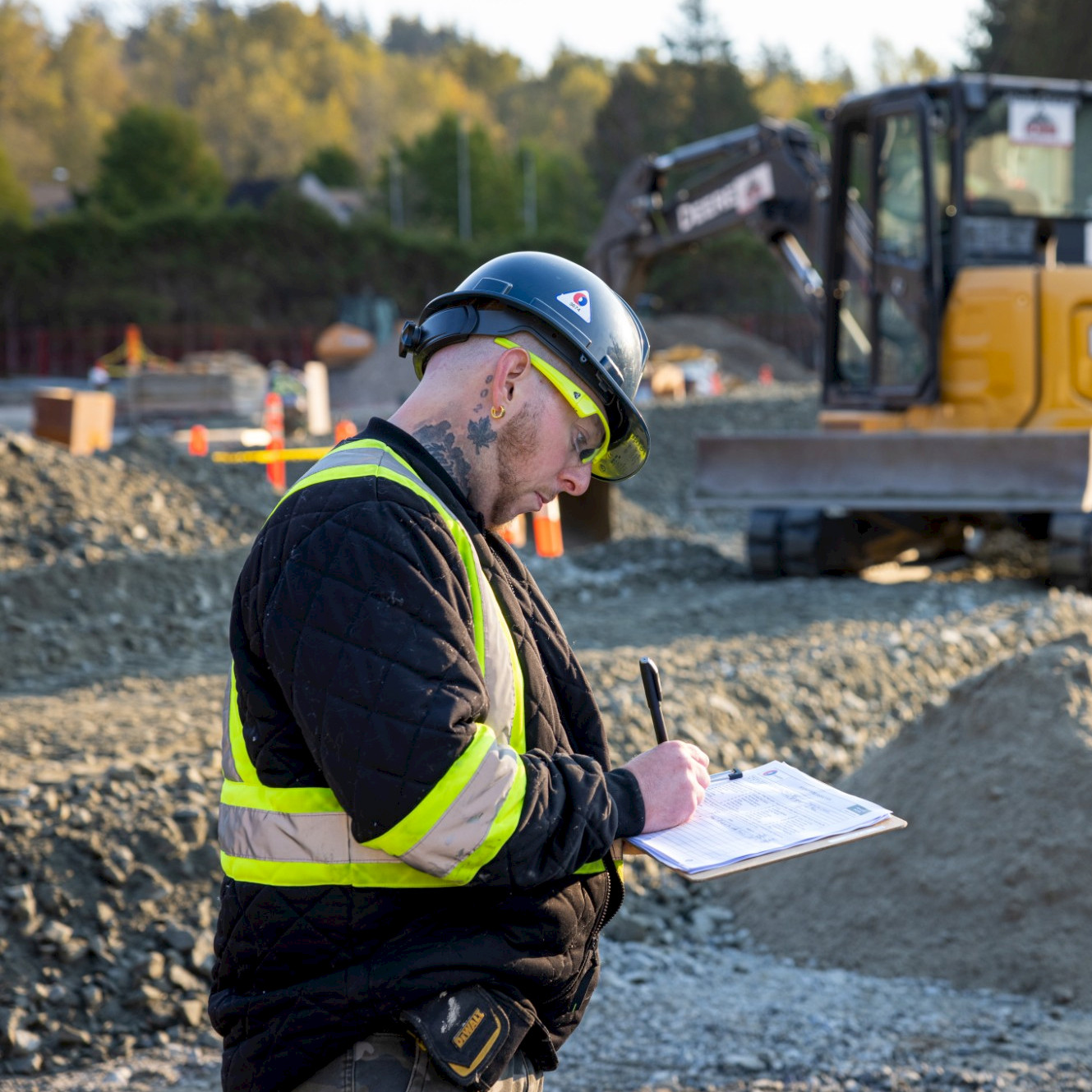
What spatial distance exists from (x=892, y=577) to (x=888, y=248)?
2829 mm

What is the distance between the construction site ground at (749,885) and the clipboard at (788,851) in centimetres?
214

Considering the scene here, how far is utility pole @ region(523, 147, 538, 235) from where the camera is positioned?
239 feet

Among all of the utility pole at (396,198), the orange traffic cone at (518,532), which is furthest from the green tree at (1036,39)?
the orange traffic cone at (518,532)

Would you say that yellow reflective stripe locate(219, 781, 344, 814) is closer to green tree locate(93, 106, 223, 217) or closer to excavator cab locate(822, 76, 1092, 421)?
excavator cab locate(822, 76, 1092, 421)

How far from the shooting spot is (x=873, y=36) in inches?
4026

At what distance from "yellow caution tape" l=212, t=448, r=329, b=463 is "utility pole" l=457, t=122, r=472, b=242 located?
5730cm

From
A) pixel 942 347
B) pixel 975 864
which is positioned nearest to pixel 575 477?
pixel 975 864

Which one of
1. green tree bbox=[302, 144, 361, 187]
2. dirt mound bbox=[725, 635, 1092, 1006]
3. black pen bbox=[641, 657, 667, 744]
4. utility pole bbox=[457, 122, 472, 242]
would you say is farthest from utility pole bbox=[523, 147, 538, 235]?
black pen bbox=[641, 657, 667, 744]

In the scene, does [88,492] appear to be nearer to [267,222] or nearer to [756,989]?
[756,989]

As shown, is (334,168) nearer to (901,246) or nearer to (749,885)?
(901,246)

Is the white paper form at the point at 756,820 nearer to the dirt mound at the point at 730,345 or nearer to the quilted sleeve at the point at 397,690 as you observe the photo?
the quilted sleeve at the point at 397,690

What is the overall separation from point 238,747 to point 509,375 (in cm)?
62

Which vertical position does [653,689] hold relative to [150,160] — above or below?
below

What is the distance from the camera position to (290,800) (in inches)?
70.2
